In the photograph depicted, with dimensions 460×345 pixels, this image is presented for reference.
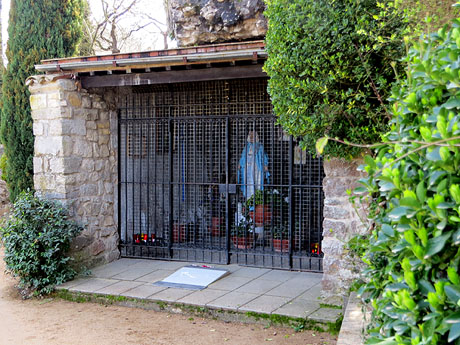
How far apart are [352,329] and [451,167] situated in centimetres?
199

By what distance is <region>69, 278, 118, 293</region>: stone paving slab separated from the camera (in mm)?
5781

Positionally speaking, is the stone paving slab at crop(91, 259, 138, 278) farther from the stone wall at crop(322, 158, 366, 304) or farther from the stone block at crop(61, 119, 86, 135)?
the stone wall at crop(322, 158, 366, 304)

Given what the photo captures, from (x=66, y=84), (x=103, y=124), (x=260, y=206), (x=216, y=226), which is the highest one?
(x=66, y=84)

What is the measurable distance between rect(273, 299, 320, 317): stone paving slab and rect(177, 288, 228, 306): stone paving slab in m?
0.83

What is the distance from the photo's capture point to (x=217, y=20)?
28.9ft

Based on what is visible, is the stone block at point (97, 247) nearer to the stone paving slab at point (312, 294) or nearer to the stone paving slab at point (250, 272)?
the stone paving slab at point (250, 272)

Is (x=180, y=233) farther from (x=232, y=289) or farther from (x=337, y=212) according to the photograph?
(x=337, y=212)

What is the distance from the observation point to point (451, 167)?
4.43ft

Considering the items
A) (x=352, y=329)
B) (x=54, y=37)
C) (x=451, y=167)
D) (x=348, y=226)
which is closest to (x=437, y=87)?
(x=451, y=167)

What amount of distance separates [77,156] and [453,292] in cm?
589

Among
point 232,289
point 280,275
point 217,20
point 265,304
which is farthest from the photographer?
point 217,20

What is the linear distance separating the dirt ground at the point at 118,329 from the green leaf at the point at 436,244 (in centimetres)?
326

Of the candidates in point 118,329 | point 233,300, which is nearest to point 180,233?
point 233,300

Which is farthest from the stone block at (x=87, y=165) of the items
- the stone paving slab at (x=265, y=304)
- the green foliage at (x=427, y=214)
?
the green foliage at (x=427, y=214)
